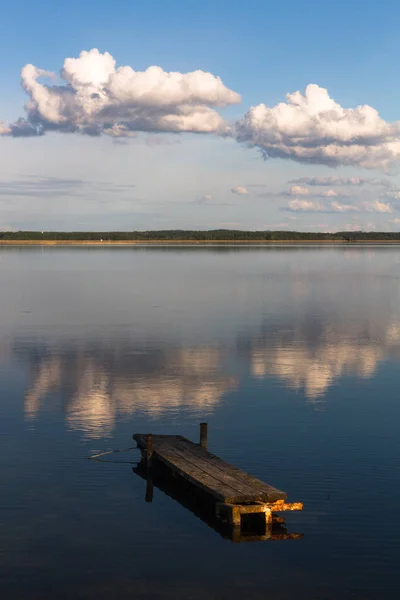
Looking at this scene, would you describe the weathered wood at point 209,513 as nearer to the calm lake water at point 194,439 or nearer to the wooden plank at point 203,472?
the calm lake water at point 194,439

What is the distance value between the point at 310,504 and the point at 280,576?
409 centimetres

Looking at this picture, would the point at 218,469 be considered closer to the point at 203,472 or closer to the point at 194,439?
the point at 203,472

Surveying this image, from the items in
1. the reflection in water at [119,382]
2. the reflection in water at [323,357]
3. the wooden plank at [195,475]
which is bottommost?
the reflection in water at [119,382]

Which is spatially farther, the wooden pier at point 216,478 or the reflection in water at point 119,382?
the reflection in water at point 119,382

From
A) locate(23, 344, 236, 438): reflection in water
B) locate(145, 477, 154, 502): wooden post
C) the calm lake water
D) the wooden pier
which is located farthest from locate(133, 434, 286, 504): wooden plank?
locate(23, 344, 236, 438): reflection in water

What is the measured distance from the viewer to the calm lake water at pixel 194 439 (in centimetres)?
1747

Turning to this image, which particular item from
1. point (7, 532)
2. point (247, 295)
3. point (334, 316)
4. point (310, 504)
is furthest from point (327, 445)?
point (247, 295)

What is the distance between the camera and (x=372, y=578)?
17.2 meters

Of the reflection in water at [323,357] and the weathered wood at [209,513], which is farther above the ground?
the reflection in water at [323,357]

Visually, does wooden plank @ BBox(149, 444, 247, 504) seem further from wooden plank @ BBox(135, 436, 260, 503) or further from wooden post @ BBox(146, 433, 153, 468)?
wooden post @ BBox(146, 433, 153, 468)

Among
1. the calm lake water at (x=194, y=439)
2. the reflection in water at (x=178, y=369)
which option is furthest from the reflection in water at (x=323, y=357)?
the calm lake water at (x=194, y=439)

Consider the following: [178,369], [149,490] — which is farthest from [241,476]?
[178,369]

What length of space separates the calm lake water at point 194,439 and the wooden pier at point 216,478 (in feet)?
2.31

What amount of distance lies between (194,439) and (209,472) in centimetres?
571
